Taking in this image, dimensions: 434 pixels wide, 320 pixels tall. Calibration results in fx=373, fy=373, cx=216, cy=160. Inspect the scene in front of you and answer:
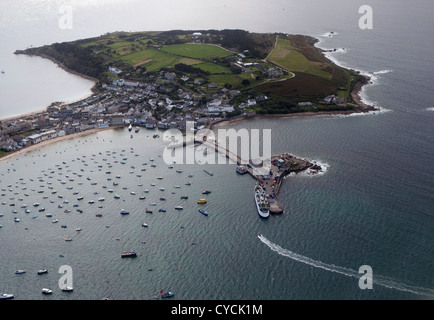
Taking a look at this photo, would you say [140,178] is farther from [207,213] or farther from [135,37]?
[135,37]

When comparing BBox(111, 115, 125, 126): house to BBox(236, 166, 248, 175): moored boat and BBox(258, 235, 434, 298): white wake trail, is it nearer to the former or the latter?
BBox(236, 166, 248, 175): moored boat

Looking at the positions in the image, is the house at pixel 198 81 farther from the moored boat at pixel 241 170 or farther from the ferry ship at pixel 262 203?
the ferry ship at pixel 262 203

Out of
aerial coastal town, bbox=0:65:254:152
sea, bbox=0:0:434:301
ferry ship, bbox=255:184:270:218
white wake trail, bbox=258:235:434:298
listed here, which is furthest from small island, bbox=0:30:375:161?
white wake trail, bbox=258:235:434:298


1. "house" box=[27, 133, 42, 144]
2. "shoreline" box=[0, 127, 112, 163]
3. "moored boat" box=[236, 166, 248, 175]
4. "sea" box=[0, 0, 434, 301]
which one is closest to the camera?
"sea" box=[0, 0, 434, 301]

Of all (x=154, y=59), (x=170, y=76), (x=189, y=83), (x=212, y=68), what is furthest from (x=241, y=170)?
(x=154, y=59)

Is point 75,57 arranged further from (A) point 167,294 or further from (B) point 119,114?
(A) point 167,294

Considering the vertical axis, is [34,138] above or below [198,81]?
below

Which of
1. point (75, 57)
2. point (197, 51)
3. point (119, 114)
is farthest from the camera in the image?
point (75, 57)
